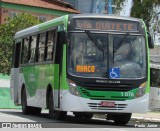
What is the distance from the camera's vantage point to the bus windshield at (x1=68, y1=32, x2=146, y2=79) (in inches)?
780

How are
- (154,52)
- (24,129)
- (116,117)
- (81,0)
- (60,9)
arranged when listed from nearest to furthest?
(24,129)
(116,117)
(154,52)
(60,9)
(81,0)

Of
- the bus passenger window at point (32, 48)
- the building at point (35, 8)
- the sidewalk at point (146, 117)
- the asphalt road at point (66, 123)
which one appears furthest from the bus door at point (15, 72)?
the building at point (35, 8)

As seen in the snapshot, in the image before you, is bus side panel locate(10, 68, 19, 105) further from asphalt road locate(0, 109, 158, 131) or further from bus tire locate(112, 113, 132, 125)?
bus tire locate(112, 113, 132, 125)

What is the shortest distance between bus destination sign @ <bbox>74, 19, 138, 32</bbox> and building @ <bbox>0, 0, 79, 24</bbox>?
236ft

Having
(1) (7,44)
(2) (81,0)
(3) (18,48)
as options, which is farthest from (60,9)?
(3) (18,48)

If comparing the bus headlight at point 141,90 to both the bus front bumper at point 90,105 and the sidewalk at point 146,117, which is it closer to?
the bus front bumper at point 90,105

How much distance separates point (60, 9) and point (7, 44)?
2928cm

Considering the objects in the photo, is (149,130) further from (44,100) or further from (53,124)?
(44,100)

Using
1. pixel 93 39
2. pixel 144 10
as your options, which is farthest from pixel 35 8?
pixel 93 39

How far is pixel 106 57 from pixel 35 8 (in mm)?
77231

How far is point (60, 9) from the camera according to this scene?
100m

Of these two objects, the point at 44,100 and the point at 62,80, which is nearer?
the point at 62,80

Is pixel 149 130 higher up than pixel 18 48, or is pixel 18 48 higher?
pixel 18 48

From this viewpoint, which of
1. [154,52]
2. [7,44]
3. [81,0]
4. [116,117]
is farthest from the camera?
[81,0]
